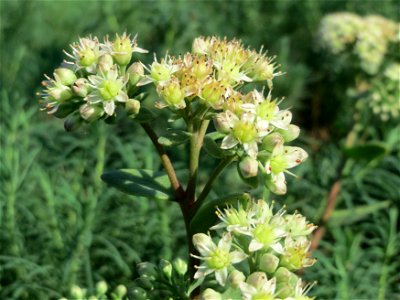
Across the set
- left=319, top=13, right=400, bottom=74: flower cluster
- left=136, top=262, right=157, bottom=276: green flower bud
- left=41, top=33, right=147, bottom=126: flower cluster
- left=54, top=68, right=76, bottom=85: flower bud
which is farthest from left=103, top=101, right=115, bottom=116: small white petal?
left=319, top=13, right=400, bottom=74: flower cluster

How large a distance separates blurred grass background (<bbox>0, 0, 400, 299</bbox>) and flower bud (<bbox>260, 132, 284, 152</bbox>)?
987mm

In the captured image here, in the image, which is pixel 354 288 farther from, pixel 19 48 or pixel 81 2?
pixel 81 2

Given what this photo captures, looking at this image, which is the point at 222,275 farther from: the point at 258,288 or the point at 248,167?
the point at 248,167

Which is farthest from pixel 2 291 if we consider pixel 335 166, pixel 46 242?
pixel 335 166

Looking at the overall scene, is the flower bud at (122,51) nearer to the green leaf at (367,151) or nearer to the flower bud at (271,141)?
the flower bud at (271,141)

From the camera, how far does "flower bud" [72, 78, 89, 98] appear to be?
1412mm

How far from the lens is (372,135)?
126 inches

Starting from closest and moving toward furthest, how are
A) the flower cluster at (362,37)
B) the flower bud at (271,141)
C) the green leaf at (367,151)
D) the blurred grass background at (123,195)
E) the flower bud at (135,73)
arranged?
the flower bud at (271,141), the flower bud at (135,73), the blurred grass background at (123,195), the green leaf at (367,151), the flower cluster at (362,37)

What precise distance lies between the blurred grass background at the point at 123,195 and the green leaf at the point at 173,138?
34.3 inches

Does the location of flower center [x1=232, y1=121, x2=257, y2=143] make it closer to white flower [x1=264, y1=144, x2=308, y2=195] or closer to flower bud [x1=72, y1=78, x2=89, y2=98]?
white flower [x1=264, y1=144, x2=308, y2=195]

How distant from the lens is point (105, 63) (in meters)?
1.44

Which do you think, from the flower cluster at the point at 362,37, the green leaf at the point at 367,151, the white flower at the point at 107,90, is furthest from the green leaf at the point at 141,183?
the flower cluster at the point at 362,37

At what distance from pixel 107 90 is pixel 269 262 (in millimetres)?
452

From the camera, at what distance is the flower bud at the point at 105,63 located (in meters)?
1.43
